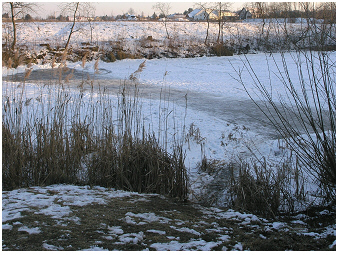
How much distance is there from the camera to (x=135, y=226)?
2863 millimetres

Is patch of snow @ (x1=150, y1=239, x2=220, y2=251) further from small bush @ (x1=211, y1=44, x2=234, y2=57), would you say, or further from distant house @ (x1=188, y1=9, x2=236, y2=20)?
small bush @ (x1=211, y1=44, x2=234, y2=57)

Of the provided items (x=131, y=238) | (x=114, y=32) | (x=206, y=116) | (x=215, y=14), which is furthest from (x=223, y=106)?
(x=215, y=14)

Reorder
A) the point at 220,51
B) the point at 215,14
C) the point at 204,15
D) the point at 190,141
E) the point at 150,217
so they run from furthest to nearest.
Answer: the point at 215,14, the point at 204,15, the point at 220,51, the point at 190,141, the point at 150,217

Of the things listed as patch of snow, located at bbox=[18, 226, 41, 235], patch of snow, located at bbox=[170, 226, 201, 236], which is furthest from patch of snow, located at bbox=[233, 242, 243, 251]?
patch of snow, located at bbox=[18, 226, 41, 235]

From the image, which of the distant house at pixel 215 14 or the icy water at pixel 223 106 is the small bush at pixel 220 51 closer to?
the distant house at pixel 215 14

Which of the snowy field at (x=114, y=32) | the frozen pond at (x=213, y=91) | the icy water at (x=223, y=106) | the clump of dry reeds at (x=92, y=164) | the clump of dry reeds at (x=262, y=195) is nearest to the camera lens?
the clump of dry reeds at (x=262, y=195)

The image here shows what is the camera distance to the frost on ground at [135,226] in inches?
99.1

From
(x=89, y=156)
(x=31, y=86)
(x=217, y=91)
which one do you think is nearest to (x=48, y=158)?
(x=89, y=156)

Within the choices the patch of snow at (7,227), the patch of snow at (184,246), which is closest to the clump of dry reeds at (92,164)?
the patch of snow at (7,227)

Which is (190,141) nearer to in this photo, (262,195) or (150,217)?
(262,195)

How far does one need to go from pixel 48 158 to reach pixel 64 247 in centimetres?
197

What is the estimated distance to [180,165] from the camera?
4.12m

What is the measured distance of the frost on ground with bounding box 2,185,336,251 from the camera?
8.26ft

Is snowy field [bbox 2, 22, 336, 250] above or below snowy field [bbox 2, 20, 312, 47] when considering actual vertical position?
below
